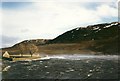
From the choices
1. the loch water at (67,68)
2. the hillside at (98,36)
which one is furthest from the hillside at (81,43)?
the loch water at (67,68)

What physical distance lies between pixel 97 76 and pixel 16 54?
2.67 m

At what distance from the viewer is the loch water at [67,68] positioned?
408 inches

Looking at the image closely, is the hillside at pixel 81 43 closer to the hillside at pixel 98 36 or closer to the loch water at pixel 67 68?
the hillside at pixel 98 36

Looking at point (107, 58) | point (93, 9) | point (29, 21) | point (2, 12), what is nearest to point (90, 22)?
point (93, 9)

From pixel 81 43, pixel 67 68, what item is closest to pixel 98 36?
pixel 81 43

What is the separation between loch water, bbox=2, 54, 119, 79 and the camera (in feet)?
34.0

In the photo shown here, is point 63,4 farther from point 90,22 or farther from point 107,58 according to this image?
point 107,58

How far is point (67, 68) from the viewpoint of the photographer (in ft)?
34.3

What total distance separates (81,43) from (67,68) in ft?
3.04

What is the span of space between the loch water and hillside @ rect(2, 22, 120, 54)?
223mm

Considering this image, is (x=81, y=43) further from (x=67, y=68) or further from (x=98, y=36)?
(x=67, y=68)

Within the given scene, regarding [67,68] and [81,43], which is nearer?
[67,68]

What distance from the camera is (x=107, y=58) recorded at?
1041cm

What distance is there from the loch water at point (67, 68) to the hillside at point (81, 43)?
22 cm
